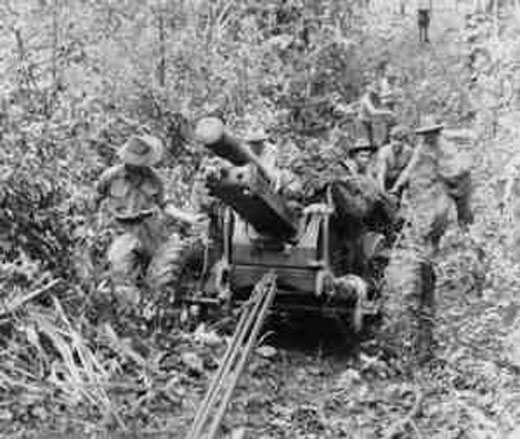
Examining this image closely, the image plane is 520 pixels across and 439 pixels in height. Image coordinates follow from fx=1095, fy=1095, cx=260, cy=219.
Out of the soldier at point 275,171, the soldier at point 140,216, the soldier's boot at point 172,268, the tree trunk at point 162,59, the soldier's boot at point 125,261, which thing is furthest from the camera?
the tree trunk at point 162,59

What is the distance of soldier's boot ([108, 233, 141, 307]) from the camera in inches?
379

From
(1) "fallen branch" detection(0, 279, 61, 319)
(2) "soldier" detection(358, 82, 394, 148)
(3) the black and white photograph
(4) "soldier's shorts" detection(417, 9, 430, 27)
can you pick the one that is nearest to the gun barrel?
(3) the black and white photograph

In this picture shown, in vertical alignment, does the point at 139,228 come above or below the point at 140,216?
below

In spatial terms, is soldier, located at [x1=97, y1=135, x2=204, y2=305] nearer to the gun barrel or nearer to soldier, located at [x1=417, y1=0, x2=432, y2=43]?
the gun barrel

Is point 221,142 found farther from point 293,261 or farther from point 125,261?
point 125,261

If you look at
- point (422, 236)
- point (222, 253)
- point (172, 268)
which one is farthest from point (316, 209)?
point (422, 236)

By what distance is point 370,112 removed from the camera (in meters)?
17.3

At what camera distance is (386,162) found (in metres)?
13.7

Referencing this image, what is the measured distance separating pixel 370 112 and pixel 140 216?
7.76 metres

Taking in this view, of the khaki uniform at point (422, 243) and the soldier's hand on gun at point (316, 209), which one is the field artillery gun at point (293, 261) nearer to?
the soldier's hand on gun at point (316, 209)

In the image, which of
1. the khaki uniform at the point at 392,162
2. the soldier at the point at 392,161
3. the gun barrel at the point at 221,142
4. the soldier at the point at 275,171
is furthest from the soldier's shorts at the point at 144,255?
the khaki uniform at the point at 392,162

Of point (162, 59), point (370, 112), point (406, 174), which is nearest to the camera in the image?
point (406, 174)

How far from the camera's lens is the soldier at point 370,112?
55.9 feet

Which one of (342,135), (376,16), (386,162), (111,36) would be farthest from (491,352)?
(376,16)
